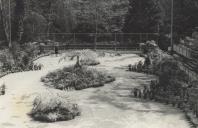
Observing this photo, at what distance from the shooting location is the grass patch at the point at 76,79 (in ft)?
88.3

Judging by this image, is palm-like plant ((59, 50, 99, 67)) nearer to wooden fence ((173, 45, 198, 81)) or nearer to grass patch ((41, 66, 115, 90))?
grass patch ((41, 66, 115, 90))

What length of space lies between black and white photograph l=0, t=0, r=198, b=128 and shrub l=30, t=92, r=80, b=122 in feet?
0.13

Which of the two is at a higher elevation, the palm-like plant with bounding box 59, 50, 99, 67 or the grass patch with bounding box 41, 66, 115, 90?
the palm-like plant with bounding box 59, 50, 99, 67

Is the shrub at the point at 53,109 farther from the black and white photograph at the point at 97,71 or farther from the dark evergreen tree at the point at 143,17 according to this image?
the dark evergreen tree at the point at 143,17

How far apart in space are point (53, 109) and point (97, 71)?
10.3 meters

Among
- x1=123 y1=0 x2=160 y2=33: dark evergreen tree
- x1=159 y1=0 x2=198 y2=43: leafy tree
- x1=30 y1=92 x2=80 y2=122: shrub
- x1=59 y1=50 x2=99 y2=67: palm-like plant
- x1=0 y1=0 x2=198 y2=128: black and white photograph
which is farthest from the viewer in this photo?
x1=123 y1=0 x2=160 y2=33: dark evergreen tree

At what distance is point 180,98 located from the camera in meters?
23.0

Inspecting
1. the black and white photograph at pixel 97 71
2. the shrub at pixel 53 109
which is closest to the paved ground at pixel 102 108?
the black and white photograph at pixel 97 71

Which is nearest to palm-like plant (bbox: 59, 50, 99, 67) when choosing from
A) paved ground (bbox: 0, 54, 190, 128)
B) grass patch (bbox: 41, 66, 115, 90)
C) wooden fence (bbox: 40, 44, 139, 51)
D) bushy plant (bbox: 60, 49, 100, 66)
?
bushy plant (bbox: 60, 49, 100, 66)

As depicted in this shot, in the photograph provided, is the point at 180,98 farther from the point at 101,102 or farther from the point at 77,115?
the point at 77,115

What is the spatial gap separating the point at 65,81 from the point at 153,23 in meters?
32.3

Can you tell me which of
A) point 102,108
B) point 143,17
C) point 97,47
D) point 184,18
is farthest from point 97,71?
point 97,47

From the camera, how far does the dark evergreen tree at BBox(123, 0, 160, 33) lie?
188 ft

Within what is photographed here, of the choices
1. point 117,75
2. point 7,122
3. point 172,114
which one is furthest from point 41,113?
point 117,75
